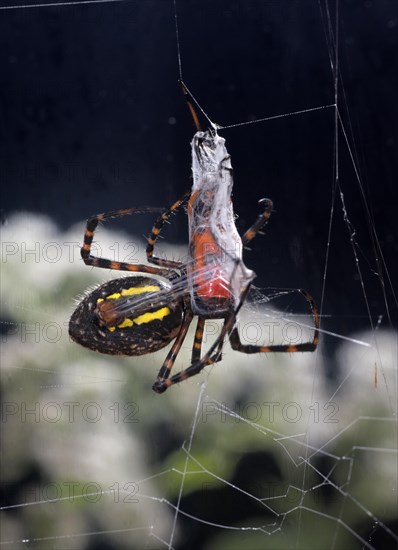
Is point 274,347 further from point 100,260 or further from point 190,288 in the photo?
point 100,260

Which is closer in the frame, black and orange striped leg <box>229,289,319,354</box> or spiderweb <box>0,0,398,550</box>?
black and orange striped leg <box>229,289,319,354</box>

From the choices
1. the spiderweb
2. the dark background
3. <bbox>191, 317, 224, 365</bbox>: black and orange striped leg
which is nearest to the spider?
<bbox>191, 317, 224, 365</bbox>: black and orange striped leg

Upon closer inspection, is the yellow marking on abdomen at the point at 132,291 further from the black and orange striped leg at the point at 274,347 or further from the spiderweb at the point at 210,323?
the spiderweb at the point at 210,323

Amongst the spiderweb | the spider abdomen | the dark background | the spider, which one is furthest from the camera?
the dark background

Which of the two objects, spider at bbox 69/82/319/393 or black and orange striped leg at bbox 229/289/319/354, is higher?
spider at bbox 69/82/319/393

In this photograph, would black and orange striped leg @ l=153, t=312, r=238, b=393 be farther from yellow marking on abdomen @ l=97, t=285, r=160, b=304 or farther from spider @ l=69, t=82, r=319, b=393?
yellow marking on abdomen @ l=97, t=285, r=160, b=304

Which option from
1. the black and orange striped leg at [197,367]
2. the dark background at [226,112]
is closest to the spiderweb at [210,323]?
the dark background at [226,112]

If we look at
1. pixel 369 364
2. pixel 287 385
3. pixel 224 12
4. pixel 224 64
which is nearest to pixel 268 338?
pixel 287 385
